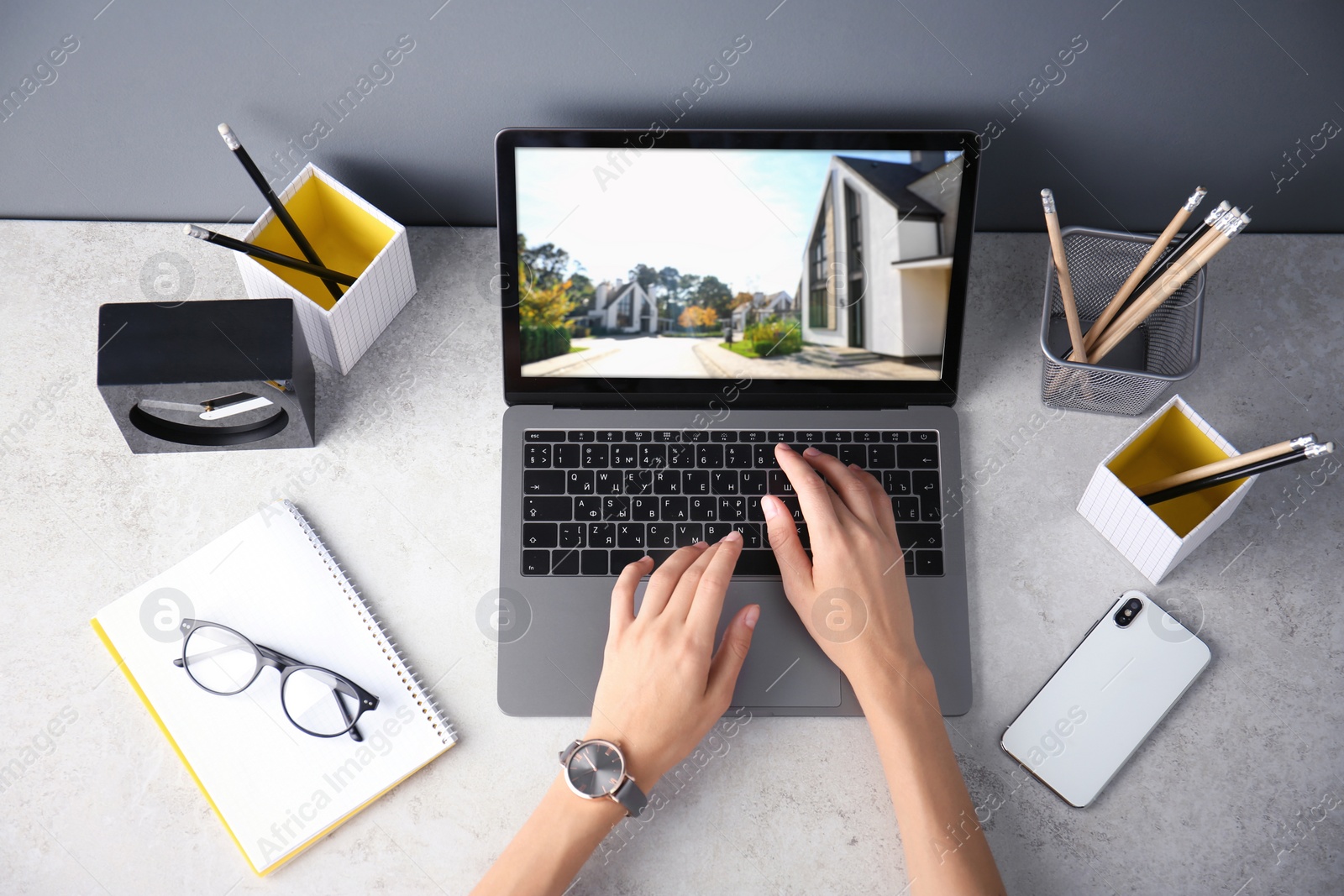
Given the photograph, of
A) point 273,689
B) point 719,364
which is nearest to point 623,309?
point 719,364

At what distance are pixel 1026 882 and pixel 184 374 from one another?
0.95 m

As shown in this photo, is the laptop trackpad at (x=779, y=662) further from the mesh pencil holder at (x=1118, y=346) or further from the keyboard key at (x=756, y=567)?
the mesh pencil holder at (x=1118, y=346)

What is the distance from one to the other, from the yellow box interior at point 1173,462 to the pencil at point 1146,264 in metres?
0.11

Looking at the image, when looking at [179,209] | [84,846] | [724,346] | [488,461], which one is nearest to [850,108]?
[724,346]

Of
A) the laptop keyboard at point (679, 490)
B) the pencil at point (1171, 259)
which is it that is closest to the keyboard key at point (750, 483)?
the laptop keyboard at point (679, 490)

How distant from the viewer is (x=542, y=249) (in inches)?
34.7

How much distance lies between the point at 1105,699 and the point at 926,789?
223mm

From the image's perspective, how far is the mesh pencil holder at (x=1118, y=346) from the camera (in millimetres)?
874

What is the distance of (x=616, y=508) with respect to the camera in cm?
89

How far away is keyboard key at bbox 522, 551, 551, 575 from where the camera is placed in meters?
0.88

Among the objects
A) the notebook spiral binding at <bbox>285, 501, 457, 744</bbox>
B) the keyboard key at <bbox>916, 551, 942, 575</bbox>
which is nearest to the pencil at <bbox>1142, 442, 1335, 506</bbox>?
the keyboard key at <bbox>916, 551, 942, 575</bbox>

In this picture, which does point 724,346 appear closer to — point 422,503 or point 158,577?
point 422,503

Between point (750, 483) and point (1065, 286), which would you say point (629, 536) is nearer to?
point (750, 483)

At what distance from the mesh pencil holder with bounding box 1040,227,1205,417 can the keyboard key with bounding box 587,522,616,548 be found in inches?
19.2
